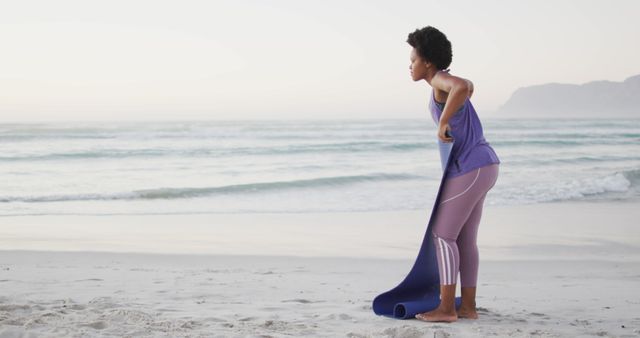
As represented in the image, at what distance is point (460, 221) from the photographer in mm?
3863

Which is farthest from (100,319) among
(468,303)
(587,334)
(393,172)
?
(393,172)

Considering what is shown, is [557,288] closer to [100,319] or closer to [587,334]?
[587,334]

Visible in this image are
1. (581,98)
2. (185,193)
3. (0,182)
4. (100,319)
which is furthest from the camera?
(581,98)

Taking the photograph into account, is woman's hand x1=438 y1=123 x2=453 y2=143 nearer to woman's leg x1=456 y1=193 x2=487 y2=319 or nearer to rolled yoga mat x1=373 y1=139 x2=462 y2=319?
woman's leg x1=456 y1=193 x2=487 y2=319

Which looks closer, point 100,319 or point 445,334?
point 445,334

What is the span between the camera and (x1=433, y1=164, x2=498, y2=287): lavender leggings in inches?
149

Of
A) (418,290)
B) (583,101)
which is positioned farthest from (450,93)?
(583,101)

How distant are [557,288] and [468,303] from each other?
4.70ft

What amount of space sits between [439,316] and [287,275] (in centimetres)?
196

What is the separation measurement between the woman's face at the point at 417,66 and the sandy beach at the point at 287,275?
1379mm

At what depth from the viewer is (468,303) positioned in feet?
13.4

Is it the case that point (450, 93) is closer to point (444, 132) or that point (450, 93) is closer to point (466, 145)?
point (444, 132)

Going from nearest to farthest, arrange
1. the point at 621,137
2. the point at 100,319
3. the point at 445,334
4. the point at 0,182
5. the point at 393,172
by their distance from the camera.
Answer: the point at 445,334
the point at 100,319
the point at 0,182
the point at 393,172
the point at 621,137

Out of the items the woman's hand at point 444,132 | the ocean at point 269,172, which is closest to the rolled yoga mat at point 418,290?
the woman's hand at point 444,132
